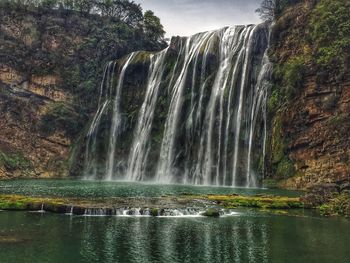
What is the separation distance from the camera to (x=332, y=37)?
171 feet

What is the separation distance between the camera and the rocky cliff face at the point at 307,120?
4797cm

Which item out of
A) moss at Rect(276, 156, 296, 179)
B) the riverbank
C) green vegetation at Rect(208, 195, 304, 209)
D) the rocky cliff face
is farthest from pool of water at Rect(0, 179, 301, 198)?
green vegetation at Rect(208, 195, 304, 209)

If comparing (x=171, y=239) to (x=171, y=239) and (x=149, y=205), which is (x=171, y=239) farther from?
(x=149, y=205)

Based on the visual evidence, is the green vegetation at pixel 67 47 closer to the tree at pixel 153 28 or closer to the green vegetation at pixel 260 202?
the tree at pixel 153 28

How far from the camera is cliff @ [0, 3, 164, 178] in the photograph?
74.2 metres

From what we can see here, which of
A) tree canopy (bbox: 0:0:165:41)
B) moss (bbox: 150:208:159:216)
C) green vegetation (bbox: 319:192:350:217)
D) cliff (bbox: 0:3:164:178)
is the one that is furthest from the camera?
tree canopy (bbox: 0:0:165:41)

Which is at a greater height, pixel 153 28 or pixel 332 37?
pixel 153 28

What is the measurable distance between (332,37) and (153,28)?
48093 millimetres

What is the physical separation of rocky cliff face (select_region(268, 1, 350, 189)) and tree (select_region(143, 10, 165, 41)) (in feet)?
137

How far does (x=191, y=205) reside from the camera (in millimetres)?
29906

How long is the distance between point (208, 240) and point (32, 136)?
201 ft

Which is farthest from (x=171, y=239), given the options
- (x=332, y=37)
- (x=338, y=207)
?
(x=332, y=37)

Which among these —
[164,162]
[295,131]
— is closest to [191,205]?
[295,131]

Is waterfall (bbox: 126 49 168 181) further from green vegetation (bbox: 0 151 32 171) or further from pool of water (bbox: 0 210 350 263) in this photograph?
pool of water (bbox: 0 210 350 263)
